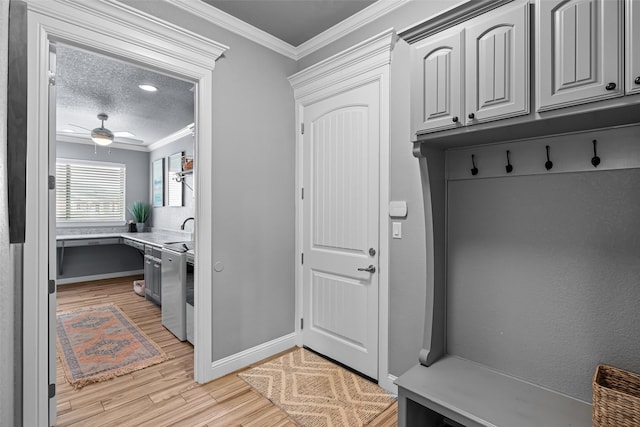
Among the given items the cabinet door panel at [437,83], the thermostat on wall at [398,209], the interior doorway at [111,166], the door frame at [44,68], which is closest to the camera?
the cabinet door panel at [437,83]

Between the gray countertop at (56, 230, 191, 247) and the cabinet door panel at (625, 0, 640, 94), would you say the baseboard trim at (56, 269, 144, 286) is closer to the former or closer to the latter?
the gray countertop at (56, 230, 191, 247)

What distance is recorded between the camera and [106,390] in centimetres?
230

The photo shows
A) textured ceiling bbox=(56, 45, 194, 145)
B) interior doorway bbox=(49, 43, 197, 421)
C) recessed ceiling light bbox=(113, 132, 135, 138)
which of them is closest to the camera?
textured ceiling bbox=(56, 45, 194, 145)

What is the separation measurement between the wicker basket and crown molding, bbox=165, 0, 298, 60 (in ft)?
9.80

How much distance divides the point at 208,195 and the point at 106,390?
159cm

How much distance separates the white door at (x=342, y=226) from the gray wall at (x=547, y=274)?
65 cm

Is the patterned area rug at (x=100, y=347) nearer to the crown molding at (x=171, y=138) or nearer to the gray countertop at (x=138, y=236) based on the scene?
the gray countertop at (x=138, y=236)

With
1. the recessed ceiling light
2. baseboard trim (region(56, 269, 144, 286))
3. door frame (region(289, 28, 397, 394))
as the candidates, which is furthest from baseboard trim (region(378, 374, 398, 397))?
baseboard trim (region(56, 269, 144, 286))

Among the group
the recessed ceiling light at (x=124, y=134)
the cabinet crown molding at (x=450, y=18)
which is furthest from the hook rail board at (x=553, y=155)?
the recessed ceiling light at (x=124, y=134)

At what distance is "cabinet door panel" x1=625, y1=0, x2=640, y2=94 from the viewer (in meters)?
1.07

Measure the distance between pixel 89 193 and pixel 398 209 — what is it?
6022mm

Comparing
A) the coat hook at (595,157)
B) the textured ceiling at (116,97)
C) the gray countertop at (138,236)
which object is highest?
the textured ceiling at (116,97)

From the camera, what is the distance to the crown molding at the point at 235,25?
2.26 metres

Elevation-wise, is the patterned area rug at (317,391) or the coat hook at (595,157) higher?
the coat hook at (595,157)
